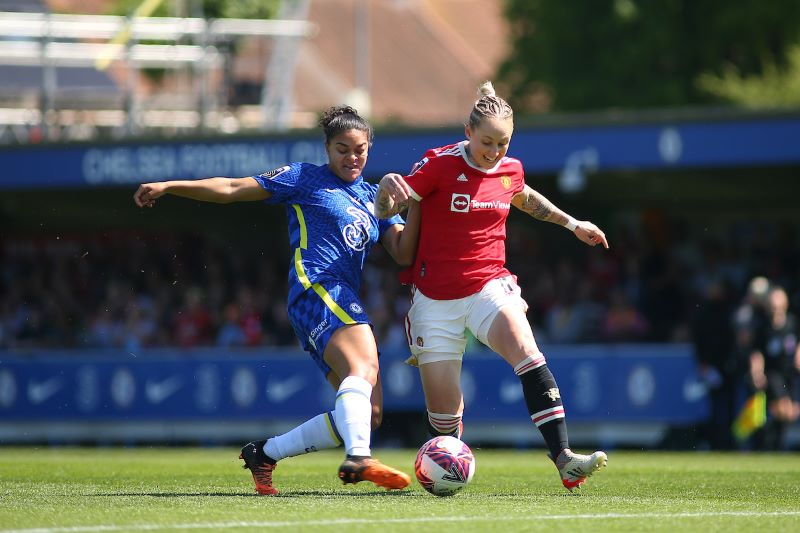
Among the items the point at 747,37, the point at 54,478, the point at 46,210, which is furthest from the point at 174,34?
the point at 747,37

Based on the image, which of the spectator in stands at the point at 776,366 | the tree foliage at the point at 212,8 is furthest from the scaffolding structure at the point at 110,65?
the spectator in stands at the point at 776,366

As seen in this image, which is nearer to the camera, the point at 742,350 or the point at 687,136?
the point at 742,350

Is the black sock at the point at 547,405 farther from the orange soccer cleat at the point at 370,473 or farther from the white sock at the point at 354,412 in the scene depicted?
the orange soccer cleat at the point at 370,473

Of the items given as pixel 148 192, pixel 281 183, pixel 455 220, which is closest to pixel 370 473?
pixel 455 220

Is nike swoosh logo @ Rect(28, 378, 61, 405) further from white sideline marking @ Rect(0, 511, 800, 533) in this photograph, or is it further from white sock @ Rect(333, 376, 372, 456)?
white sideline marking @ Rect(0, 511, 800, 533)

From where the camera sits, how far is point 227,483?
8.81 meters

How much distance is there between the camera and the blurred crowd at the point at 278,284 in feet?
58.9

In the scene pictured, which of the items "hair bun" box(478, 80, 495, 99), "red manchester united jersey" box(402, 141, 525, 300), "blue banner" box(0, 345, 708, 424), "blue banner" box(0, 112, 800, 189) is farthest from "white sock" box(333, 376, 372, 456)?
"blue banner" box(0, 112, 800, 189)

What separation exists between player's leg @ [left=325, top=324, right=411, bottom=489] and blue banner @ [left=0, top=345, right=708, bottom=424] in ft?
31.1

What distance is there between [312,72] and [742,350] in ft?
122

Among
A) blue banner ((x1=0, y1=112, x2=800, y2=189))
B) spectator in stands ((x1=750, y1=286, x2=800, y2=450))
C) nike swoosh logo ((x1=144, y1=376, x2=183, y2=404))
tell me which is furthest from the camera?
nike swoosh logo ((x1=144, y1=376, x2=183, y2=404))

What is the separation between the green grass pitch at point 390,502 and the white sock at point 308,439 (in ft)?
0.84

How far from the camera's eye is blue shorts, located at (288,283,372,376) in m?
7.41

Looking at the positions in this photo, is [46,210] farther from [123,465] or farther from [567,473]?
[567,473]
